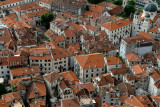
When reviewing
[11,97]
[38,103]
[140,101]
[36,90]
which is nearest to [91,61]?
[36,90]

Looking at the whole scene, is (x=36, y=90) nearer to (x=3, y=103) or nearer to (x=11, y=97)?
(x=11, y=97)

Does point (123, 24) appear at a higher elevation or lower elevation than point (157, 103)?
higher

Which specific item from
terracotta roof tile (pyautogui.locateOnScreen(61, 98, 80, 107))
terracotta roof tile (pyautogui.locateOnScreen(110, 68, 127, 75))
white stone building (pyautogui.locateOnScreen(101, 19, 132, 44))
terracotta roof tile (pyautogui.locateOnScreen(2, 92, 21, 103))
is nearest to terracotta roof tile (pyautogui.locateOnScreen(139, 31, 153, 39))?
white stone building (pyautogui.locateOnScreen(101, 19, 132, 44))

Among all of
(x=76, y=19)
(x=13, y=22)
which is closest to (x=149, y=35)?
(x=76, y=19)

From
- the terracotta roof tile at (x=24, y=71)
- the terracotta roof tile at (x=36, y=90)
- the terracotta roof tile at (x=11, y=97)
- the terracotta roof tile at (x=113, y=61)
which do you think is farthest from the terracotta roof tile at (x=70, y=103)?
the terracotta roof tile at (x=113, y=61)

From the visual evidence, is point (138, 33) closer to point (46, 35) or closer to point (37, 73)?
point (46, 35)

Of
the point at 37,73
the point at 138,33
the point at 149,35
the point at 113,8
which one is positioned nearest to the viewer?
the point at 37,73

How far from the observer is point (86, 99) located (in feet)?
285

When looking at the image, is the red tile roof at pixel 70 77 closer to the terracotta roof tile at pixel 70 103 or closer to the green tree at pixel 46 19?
the terracotta roof tile at pixel 70 103

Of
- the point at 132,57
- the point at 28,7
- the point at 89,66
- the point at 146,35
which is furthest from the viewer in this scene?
the point at 28,7

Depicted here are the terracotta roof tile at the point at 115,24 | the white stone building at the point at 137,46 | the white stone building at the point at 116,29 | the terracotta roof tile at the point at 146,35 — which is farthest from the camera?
the terracotta roof tile at the point at 115,24

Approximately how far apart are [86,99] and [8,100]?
82.8 ft

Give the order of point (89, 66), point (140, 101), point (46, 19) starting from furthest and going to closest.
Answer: point (46, 19) < point (89, 66) < point (140, 101)

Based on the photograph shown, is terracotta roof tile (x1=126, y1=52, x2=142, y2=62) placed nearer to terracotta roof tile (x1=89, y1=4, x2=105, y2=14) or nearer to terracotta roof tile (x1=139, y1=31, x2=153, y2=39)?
terracotta roof tile (x1=139, y1=31, x2=153, y2=39)
